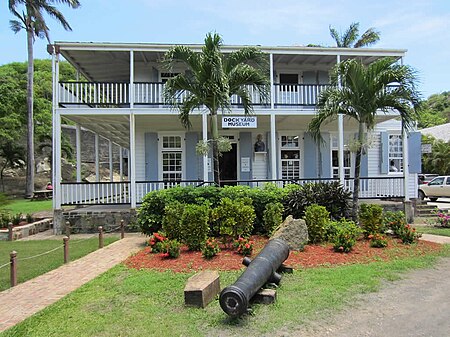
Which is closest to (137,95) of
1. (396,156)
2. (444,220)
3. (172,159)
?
(172,159)

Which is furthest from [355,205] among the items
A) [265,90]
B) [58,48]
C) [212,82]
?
[58,48]

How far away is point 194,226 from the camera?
7.73 metres

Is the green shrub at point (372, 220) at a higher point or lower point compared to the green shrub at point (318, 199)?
lower

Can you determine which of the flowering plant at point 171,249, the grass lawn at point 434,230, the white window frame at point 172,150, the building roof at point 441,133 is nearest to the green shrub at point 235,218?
the flowering plant at point 171,249

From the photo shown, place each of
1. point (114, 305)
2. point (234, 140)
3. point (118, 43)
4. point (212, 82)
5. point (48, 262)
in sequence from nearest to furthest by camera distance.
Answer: point (114, 305) < point (48, 262) < point (212, 82) < point (118, 43) < point (234, 140)

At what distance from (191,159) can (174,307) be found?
35.2 feet

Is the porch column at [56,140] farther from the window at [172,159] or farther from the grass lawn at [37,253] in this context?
the window at [172,159]

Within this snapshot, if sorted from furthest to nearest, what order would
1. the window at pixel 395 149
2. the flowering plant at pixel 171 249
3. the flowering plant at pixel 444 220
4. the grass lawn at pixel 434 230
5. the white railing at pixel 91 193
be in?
the window at pixel 395 149 < the white railing at pixel 91 193 < the flowering plant at pixel 444 220 < the grass lawn at pixel 434 230 < the flowering plant at pixel 171 249

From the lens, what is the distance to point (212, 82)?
9.47 metres

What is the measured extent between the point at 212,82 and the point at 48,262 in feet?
17.9

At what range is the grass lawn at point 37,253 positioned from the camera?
6.95 meters

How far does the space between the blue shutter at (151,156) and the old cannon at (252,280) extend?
32.5ft

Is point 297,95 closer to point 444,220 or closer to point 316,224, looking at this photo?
point 444,220

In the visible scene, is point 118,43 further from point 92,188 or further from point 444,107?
point 444,107
